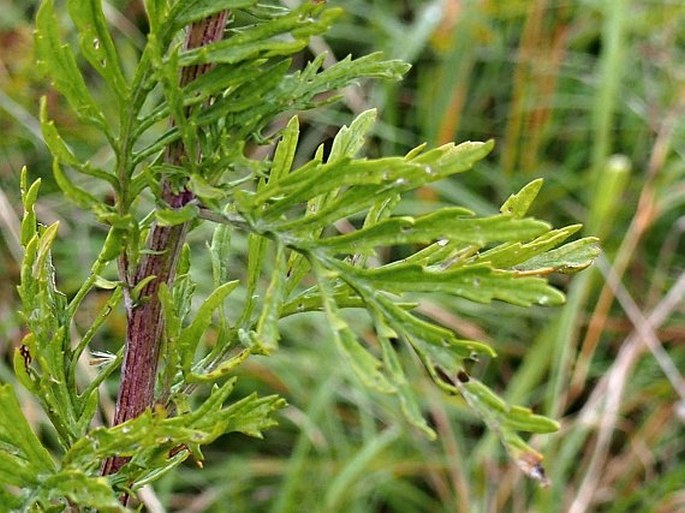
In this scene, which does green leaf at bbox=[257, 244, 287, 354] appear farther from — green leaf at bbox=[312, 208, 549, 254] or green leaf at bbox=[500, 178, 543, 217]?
green leaf at bbox=[500, 178, 543, 217]

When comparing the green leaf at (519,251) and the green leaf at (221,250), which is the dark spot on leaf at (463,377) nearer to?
the green leaf at (519,251)

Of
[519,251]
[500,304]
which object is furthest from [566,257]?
[500,304]

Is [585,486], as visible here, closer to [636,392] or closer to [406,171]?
[636,392]

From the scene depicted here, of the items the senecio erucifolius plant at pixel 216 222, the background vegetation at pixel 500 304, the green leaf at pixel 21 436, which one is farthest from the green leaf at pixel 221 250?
the background vegetation at pixel 500 304

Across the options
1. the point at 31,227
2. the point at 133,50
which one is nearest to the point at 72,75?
the point at 31,227

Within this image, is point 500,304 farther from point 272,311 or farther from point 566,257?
point 272,311

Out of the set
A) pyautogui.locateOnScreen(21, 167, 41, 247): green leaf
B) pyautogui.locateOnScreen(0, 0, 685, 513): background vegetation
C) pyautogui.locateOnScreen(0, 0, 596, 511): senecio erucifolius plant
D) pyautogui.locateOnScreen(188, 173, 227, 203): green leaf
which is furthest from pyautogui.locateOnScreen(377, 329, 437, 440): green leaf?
pyautogui.locateOnScreen(0, 0, 685, 513): background vegetation
